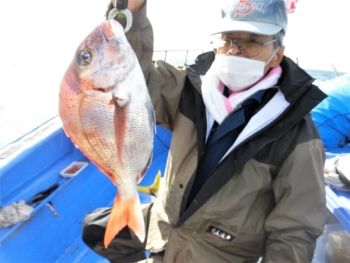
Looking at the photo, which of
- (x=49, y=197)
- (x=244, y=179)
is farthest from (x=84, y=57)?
(x=49, y=197)

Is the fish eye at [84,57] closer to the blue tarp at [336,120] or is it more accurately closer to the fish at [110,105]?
the fish at [110,105]

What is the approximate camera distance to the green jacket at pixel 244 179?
141cm

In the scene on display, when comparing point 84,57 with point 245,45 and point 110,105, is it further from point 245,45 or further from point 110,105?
point 245,45

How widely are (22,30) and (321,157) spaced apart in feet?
35.2

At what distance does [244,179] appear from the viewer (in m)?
1.48

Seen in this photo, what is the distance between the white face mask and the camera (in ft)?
5.08

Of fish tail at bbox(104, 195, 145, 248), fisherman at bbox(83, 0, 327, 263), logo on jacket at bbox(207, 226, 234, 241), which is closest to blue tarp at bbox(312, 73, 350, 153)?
fisherman at bbox(83, 0, 327, 263)

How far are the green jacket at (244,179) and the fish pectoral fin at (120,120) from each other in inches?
15.9

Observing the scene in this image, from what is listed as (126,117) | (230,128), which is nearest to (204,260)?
(230,128)

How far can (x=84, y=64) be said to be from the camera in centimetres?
112

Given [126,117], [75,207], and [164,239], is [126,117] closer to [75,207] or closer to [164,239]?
[164,239]

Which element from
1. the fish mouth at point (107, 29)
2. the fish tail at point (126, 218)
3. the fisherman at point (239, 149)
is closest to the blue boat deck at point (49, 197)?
the fisherman at point (239, 149)

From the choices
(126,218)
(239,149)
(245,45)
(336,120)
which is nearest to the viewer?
(126,218)

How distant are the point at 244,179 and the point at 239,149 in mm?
155
